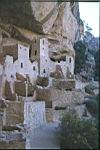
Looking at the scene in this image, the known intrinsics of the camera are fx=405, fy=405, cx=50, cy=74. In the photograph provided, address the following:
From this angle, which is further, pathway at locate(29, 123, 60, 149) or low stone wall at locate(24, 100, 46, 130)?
low stone wall at locate(24, 100, 46, 130)

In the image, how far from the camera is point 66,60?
63.7 ft

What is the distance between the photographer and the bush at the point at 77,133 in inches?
305

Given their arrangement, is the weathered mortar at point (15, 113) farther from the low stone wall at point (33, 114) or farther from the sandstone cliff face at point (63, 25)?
the sandstone cliff face at point (63, 25)

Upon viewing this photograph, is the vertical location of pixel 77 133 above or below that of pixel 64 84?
below

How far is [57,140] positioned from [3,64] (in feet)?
24.0

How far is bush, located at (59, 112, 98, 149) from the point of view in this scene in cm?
773

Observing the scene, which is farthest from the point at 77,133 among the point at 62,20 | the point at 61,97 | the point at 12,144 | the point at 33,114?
the point at 62,20

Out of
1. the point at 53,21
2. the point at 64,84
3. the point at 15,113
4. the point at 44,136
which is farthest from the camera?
the point at 53,21

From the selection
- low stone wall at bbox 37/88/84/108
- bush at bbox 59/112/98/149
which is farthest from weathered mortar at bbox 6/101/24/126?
low stone wall at bbox 37/88/84/108

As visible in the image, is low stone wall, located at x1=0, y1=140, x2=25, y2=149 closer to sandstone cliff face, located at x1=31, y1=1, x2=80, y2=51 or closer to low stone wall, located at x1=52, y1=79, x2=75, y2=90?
low stone wall, located at x1=52, y1=79, x2=75, y2=90

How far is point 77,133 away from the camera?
8367mm

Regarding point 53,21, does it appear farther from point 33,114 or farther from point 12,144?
point 12,144

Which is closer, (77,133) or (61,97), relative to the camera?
(77,133)

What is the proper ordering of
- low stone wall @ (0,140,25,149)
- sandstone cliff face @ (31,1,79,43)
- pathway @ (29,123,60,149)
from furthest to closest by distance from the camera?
sandstone cliff face @ (31,1,79,43)
pathway @ (29,123,60,149)
low stone wall @ (0,140,25,149)
